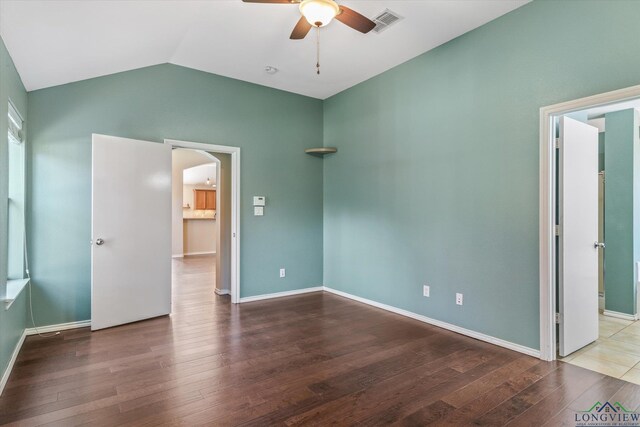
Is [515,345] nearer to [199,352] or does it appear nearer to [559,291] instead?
[559,291]

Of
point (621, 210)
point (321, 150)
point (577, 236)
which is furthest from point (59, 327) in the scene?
point (621, 210)

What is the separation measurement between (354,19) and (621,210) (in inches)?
158

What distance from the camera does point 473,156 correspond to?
3.46 meters

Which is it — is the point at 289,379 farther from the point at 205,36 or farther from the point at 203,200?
the point at 203,200

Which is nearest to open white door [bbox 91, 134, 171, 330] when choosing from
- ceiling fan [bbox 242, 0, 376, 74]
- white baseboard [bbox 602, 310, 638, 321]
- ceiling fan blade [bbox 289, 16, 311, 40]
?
ceiling fan blade [bbox 289, 16, 311, 40]

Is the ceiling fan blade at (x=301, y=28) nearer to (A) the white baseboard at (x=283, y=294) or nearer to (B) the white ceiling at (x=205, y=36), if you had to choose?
(B) the white ceiling at (x=205, y=36)

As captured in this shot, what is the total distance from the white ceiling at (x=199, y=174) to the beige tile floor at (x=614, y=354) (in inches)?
352

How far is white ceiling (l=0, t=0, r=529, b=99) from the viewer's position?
2672 mm

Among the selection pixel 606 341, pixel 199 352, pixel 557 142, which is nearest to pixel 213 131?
pixel 199 352

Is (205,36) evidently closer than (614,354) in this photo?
No

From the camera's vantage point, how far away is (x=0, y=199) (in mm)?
2600

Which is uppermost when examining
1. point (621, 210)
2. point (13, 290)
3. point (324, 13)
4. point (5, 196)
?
point (324, 13)

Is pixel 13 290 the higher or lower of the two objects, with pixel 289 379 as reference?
higher

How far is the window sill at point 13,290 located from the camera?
2680 mm
